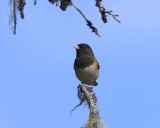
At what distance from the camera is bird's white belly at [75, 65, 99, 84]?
855cm

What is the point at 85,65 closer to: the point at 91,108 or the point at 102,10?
the point at 91,108

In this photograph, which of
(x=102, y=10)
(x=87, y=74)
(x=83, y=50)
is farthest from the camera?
(x=83, y=50)

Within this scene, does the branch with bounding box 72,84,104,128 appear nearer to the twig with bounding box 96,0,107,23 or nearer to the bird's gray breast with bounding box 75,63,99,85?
the twig with bounding box 96,0,107,23

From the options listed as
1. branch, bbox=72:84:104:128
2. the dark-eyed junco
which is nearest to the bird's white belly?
the dark-eyed junco

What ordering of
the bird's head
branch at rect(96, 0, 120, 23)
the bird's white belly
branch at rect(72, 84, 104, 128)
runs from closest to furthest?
branch at rect(96, 0, 120, 23) → branch at rect(72, 84, 104, 128) → the bird's white belly → the bird's head

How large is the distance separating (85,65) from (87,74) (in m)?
0.19

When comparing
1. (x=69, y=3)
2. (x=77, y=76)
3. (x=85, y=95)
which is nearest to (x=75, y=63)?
(x=77, y=76)

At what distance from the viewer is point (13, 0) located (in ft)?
8.46

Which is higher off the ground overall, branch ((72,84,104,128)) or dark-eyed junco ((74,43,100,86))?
dark-eyed junco ((74,43,100,86))

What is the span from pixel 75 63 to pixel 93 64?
1.25 ft

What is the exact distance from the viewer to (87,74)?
28.2ft

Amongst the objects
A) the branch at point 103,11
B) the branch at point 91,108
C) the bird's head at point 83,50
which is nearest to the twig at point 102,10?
the branch at point 103,11

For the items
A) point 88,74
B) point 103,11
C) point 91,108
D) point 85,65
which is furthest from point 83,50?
point 103,11

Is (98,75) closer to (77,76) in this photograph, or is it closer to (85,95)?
(77,76)
